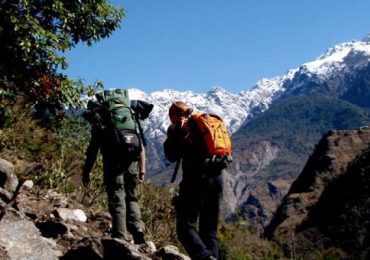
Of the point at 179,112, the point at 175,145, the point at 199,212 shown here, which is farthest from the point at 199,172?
the point at 179,112

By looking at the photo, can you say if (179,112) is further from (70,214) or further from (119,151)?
(70,214)

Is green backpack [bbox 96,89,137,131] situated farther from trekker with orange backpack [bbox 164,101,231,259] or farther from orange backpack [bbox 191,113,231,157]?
orange backpack [bbox 191,113,231,157]

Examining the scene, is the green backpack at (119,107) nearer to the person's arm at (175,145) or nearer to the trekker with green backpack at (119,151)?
the trekker with green backpack at (119,151)

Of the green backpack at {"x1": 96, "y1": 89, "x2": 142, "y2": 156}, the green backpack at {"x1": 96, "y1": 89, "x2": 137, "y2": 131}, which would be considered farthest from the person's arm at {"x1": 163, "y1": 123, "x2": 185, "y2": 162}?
the green backpack at {"x1": 96, "y1": 89, "x2": 137, "y2": 131}

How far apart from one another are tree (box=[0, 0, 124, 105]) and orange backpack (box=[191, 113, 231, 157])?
575 cm

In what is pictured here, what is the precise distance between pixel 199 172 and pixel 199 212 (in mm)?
622

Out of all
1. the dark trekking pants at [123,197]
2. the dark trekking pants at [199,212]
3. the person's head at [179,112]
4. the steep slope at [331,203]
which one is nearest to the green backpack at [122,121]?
the dark trekking pants at [123,197]

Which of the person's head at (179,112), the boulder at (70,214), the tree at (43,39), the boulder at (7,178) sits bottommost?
the boulder at (70,214)

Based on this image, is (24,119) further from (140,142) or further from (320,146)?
(320,146)

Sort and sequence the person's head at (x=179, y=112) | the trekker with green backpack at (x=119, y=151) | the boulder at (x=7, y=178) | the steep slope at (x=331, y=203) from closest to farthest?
the person's head at (x=179, y=112)
the trekker with green backpack at (x=119, y=151)
the boulder at (x=7, y=178)
the steep slope at (x=331, y=203)

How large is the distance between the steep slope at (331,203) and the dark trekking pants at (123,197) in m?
63.7

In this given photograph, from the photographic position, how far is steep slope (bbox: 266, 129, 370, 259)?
91.5 m

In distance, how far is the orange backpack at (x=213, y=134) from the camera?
6.50 metres

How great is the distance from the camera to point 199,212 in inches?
271
